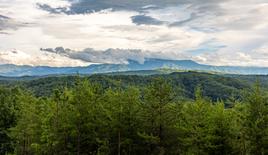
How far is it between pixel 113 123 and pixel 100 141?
2.84 meters

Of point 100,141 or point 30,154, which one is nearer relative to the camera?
point 100,141

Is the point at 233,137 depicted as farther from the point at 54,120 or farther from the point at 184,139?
the point at 54,120

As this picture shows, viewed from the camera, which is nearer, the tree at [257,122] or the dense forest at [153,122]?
the tree at [257,122]

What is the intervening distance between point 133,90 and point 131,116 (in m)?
3.44

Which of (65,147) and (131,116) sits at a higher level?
(131,116)

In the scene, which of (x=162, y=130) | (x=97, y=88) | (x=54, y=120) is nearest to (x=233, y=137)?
(x=162, y=130)

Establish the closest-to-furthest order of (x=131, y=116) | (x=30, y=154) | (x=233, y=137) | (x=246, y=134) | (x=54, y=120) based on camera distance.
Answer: (x=246, y=134), (x=233, y=137), (x=131, y=116), (x=54, y=120), (x=30, y=154)

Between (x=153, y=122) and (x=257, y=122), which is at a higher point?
(x=257, y=122)

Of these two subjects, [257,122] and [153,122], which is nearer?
[257,122]

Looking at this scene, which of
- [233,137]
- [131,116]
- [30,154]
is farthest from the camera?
[30,154]

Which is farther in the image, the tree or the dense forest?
the dense forest

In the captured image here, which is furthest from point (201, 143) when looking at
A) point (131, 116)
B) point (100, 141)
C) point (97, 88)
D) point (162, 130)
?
point (97, 88)

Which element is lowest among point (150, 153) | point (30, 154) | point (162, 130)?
point (30, 154)

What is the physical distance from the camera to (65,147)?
161 feet
